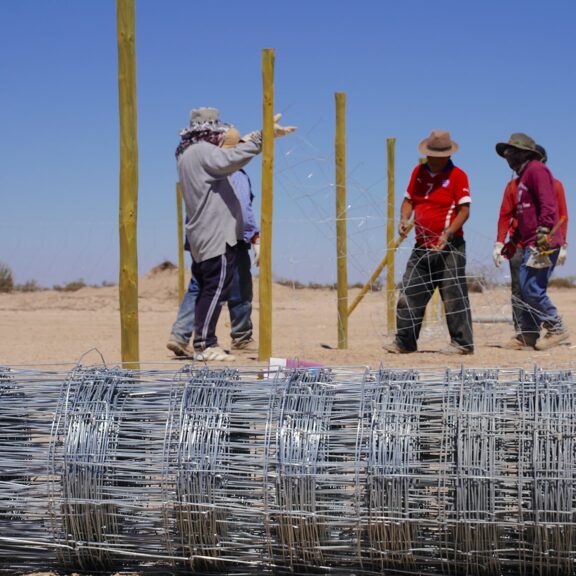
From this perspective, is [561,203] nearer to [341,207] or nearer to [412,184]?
[412,184]

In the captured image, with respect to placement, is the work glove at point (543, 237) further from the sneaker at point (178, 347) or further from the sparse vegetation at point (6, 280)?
the sparse vegetation at point (6, 280)

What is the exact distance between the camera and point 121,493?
143 inches

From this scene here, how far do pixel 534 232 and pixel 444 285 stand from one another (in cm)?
133

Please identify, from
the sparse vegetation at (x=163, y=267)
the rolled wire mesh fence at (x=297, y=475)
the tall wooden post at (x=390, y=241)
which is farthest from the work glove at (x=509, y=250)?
the sparse vegetation at (x=163, y=267)

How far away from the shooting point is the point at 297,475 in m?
3.48

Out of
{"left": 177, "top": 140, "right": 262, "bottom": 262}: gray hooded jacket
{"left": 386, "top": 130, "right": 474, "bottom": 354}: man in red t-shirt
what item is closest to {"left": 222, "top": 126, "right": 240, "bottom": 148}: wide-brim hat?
{"left": 177, "top": 140, "right": 262, "bottom": 262}: gray hooded jacket

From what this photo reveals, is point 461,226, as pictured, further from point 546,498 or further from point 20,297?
point 20,297

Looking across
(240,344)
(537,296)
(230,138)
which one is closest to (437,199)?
(537,296)

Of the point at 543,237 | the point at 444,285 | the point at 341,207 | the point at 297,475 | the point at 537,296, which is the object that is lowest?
the point at 297,475

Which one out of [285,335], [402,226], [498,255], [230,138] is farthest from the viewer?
[285,335]

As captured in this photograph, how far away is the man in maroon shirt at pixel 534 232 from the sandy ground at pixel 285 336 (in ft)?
0.79

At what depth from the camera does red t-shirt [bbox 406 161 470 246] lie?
8.74 m

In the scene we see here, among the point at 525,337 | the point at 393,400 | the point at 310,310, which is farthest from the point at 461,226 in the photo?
the point at 310,310

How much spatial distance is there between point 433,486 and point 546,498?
1.20 ft
